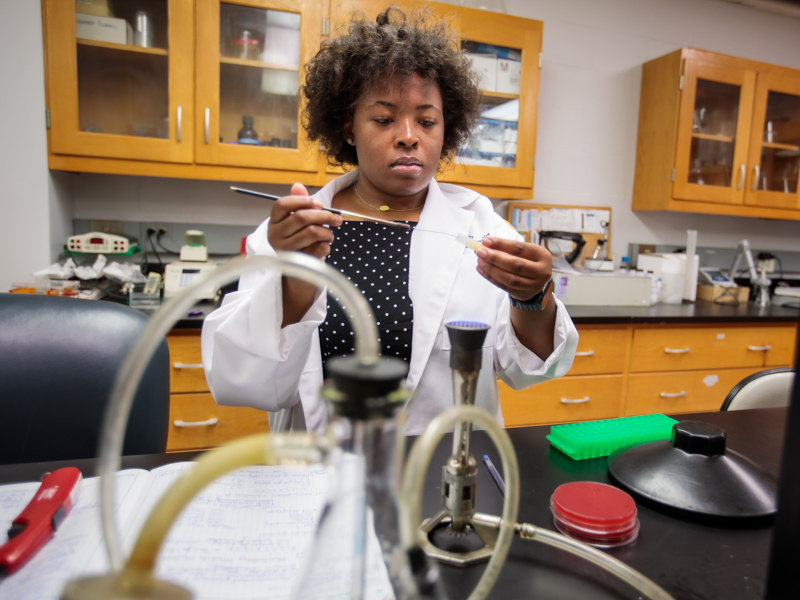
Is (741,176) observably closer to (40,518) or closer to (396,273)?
(396,273)

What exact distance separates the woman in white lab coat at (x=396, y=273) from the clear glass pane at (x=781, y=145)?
2.49 meters

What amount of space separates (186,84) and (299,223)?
1.71 m

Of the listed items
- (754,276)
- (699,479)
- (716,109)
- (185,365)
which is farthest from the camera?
(754,276)

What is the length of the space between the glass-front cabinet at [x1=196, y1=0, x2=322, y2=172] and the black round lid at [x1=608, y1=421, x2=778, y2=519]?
1.78 meters

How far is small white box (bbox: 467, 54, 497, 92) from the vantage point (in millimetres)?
2456

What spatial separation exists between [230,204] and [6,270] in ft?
3.14

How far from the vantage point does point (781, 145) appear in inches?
118

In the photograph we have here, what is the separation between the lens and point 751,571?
21.7 inches

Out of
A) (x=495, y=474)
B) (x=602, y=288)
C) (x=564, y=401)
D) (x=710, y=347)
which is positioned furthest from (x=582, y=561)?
(x=710, y=347)

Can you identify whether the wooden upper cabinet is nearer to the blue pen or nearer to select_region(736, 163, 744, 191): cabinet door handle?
the blue pen

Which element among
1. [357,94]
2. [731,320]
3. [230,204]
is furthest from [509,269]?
[731,320]

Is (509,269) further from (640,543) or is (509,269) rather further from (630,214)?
(630,214)

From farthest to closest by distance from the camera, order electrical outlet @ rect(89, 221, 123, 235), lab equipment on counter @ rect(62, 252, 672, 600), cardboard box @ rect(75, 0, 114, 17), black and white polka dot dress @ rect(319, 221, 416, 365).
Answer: electrical outlet @ rect(89, 221, 123, 235), cardboard box @ rect(75, 0, 114, 17), black and white polka dot dress @ rect(319, 221, 416, 365), lab equipment on counter @ rect(62, 252, 672, 600)

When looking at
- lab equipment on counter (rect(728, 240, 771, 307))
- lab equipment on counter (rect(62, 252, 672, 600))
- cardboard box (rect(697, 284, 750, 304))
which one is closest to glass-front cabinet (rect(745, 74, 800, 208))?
lab equipment on counter (rect(728, 240, 771, 307))
